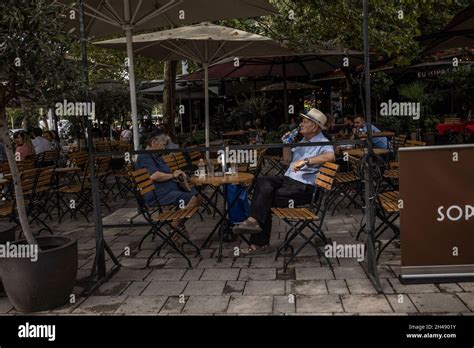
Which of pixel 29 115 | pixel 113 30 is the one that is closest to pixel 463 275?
pixel 29 115

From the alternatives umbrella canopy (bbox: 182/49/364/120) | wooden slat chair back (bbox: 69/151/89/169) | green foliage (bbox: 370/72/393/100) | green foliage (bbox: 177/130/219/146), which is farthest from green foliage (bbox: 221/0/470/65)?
wooden slat chair back (bbox: 69/151/89/169)

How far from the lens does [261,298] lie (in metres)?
3.96

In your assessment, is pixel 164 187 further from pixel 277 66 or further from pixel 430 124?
pixel 430 124

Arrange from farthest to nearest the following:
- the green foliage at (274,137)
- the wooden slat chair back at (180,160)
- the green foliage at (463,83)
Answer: the green foliage at (463,83) < the green foliage at (274,137) < the wooden slat chair back at (180,160)

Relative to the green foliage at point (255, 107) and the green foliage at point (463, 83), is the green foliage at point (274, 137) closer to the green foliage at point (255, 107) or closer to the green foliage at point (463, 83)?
the green foliage at point (255, 107)

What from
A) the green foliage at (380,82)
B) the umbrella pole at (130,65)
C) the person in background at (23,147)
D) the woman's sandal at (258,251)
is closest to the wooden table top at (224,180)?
the woman's sandal at (258,251)

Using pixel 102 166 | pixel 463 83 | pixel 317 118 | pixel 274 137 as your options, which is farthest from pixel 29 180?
pixel 463 83

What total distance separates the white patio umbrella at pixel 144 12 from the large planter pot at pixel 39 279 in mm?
2914

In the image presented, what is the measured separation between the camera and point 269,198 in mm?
5172

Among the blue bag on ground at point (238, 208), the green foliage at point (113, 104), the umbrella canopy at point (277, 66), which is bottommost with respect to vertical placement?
the blue bag on ground at point (238, 208)

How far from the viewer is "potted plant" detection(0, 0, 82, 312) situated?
350 cm

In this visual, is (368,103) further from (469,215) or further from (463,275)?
→ (463,275)

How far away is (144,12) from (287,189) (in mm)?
3777

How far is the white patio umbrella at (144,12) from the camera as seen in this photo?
21.3 ft
